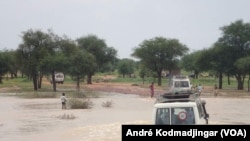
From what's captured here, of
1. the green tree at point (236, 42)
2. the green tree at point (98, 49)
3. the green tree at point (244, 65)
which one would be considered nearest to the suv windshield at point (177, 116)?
the green tree at point (244, 65)

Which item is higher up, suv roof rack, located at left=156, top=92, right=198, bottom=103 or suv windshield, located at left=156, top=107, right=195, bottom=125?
suv roof rack, located at left=156, top=92, right=198, bottom=103

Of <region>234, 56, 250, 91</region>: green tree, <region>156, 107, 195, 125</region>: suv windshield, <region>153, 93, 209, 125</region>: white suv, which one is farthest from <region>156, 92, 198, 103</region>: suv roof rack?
<region>234, 56, 250, 91</region>: green tree

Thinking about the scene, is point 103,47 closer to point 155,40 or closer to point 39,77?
point 155,40

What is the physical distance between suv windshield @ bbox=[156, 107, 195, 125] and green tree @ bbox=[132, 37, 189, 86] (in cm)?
6612

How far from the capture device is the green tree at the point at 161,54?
78750 millimetres

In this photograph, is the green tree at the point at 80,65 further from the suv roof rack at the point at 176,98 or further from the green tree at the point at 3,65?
the suv roof rack at the point at 176,98

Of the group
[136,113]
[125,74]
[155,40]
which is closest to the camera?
[136,113]

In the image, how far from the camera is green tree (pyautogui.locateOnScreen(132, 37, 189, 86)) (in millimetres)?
78750

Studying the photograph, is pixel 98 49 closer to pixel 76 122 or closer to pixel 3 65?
pixel 3 65

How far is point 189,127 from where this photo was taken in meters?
6.73

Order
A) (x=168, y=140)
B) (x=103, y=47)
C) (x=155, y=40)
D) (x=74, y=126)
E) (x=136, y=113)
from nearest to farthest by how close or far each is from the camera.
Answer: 1. (x=168, y=140)
2. (x=74, y=126)
3. (x=136, y=113)
4. (x=155, y=40)
5. (x=103, y=47)

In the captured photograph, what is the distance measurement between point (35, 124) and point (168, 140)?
1905 centimetres

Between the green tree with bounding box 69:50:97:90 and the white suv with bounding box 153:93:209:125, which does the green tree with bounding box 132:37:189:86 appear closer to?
the green tree with bounding box 69:50:97:90

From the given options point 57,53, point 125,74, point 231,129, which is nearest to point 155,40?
point 57,53
